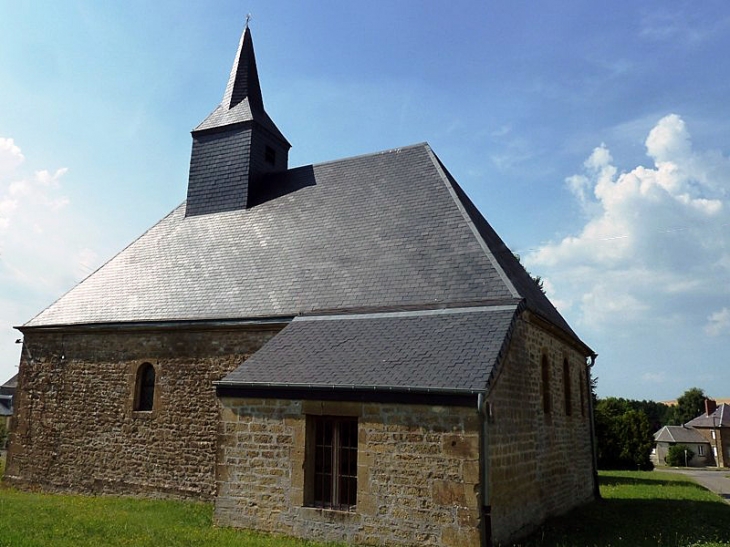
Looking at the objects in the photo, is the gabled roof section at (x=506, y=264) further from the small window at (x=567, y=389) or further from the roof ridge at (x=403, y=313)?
the small window at (x=567, y=389)

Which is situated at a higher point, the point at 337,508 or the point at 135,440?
the point at 135,440

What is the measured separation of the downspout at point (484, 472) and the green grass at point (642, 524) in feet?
3.82

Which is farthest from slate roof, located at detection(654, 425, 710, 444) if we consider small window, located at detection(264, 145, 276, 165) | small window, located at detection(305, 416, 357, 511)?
small window, located at detection(305, 416, 357, 511)

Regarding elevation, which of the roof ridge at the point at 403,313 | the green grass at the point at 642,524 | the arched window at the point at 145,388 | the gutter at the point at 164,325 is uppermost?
the gutter at the point at 164,325

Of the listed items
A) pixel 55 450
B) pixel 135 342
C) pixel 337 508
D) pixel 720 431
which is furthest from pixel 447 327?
pixel 720 431

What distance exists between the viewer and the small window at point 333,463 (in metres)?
8.14

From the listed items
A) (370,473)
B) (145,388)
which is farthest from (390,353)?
(145,388)

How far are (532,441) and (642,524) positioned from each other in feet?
8.66

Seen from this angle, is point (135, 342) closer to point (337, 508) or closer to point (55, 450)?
point (55, 450)

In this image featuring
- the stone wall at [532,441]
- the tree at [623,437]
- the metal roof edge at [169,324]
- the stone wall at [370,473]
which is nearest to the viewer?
the stone wall at [370,473]

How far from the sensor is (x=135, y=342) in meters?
12.5

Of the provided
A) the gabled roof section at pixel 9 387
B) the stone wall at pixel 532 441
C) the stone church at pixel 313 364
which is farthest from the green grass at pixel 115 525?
the gabled roof section at pixel 9 387

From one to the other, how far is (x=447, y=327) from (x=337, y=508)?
120 inches

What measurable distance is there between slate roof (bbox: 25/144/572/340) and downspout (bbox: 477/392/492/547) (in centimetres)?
221
